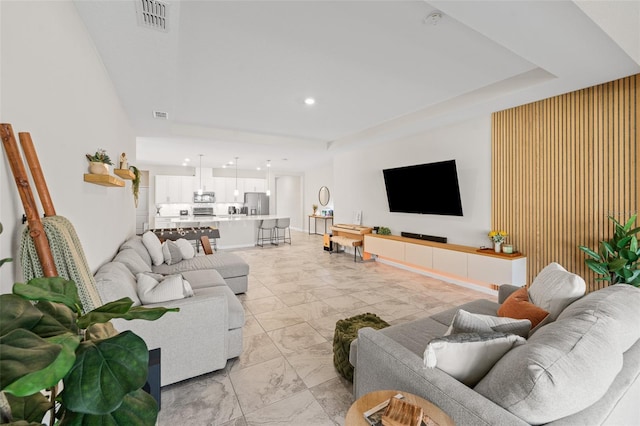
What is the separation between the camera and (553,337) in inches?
43.6

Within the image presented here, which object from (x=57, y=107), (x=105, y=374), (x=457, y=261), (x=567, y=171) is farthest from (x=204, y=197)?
(x=105, y=374)

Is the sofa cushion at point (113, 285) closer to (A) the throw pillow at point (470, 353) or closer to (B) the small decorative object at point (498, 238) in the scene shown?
(A) the throw pillow at point (470, 353)

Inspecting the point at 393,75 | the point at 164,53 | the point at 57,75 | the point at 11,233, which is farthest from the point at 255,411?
the point at 393,75

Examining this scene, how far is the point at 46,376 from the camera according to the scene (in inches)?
15.9

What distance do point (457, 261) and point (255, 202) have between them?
8.06 metres

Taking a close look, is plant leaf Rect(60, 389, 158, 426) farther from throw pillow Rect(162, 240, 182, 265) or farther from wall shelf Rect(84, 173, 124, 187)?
throw pillow Rect(162, 240, 182, 265)

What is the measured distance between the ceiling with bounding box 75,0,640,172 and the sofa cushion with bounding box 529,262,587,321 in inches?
66.2

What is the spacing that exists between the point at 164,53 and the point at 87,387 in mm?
2533

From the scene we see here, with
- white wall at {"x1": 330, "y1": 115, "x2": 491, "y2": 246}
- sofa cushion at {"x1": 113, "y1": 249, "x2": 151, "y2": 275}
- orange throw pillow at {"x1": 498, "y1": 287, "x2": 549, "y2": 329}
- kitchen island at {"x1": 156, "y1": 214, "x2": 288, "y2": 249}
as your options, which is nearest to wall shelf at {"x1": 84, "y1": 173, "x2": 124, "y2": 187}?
sofa cushion at {"x1": 113, "y1": 249, "x2": 151, "y2": 275}

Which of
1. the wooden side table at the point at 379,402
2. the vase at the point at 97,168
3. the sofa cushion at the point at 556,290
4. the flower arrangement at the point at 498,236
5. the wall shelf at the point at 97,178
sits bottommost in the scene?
the wooden side table at the point at 379,402

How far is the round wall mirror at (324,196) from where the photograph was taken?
9.97 meters

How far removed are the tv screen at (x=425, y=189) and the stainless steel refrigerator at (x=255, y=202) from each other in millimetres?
6244

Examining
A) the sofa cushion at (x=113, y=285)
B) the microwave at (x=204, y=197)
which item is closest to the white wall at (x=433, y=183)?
the sofa cushion at (x=113, y=285)

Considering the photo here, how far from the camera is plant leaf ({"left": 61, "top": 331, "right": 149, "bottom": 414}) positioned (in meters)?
0.48
